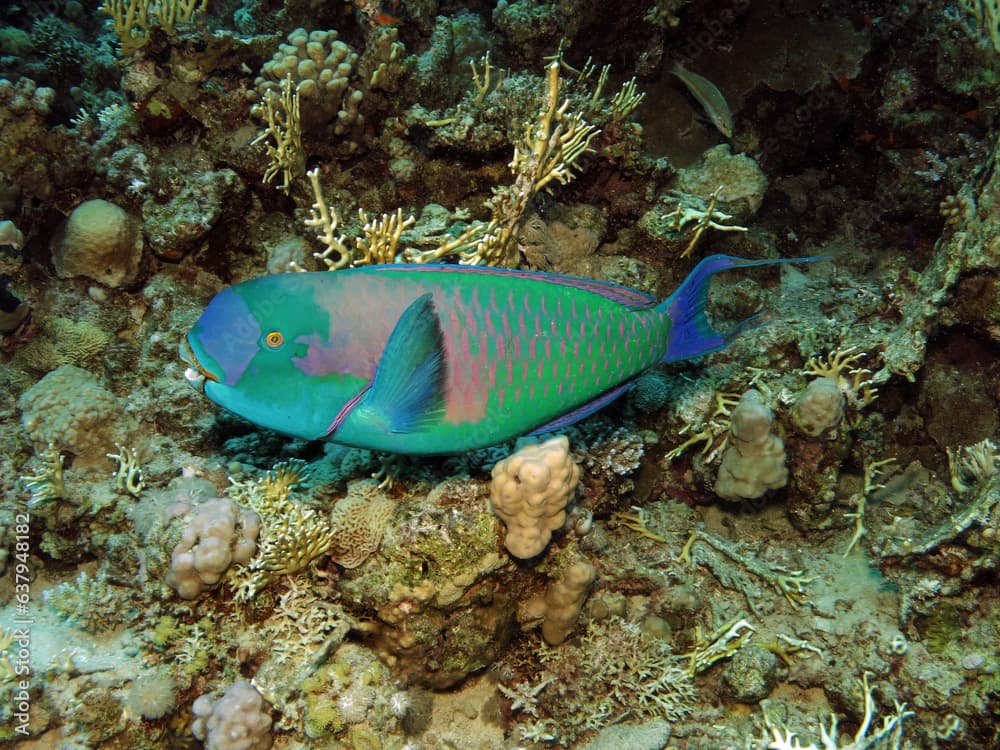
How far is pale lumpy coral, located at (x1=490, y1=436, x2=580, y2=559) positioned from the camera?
2525mm

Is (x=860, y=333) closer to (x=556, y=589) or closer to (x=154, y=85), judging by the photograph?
(x=556, y=589)

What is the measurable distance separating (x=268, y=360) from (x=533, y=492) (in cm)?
126

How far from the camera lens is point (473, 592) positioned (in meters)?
2.82

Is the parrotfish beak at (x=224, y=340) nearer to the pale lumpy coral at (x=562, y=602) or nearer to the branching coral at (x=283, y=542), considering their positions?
the branching coral at (x=283, y=542)

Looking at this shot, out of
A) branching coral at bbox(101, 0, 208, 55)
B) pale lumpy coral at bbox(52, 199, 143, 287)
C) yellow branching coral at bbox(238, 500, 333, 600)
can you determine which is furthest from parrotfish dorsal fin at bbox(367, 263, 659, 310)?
branching coral at bbox(101, 0, 208, 55)

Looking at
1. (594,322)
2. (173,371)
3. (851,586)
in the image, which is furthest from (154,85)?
(851,586)

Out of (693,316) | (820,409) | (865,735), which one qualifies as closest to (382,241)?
(693,316)

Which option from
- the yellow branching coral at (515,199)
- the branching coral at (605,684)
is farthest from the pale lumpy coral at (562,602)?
the yellow branching coral at (515,199)

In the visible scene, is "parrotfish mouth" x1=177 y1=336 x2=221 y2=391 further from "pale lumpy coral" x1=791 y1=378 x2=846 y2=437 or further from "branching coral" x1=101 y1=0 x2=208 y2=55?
"branching coral" x1=101 y1=0 x2=208 y2=55

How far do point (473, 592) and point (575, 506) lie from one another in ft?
2.50

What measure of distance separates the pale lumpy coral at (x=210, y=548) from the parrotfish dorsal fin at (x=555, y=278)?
1557 millimetres

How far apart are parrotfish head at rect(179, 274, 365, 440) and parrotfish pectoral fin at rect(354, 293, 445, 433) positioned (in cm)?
11

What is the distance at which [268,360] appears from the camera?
190 cm

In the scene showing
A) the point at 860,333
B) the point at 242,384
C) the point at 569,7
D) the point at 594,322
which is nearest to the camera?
the point at 242,384
